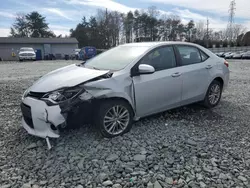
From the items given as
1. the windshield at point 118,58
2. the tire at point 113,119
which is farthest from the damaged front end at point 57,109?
the windshield at point 118,58

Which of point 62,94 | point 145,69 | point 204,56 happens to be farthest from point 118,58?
point 204,56

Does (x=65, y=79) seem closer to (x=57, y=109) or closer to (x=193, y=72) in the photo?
(x=57, y=109)

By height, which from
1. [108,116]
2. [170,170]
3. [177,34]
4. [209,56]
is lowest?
[170,170]

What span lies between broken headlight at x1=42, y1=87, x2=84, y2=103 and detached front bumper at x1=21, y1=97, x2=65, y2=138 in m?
0.10

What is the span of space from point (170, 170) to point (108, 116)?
3.97 ft

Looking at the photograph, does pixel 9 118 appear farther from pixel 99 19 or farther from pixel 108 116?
pixel 99 19

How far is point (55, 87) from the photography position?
10.0ft

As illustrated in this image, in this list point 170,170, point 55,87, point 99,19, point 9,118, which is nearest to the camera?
point 170,170

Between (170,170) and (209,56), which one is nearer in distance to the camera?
(170,170)

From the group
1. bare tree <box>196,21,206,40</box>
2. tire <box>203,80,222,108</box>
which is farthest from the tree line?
tire <box>203,80,222,108</box>

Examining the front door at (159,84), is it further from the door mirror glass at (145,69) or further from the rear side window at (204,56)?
Answer: the rear side window at (204,56)

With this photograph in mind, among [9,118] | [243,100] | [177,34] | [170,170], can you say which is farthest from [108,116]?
[177,34]

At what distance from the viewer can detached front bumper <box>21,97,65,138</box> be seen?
114 inches

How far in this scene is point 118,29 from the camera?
Answer: 173 feet
